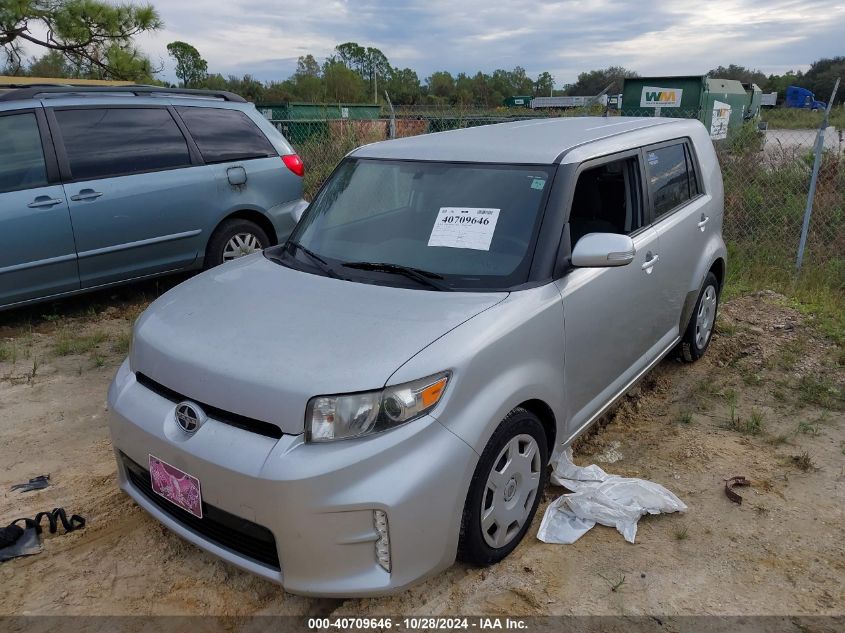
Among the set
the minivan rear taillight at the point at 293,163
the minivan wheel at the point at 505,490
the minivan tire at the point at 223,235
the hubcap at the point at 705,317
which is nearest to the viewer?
the minivan wheel at the point at 505,490

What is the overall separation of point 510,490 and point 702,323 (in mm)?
2762

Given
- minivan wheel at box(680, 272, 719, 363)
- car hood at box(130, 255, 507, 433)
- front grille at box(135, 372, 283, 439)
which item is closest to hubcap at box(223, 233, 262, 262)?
car hood at box(130, 255, 507, 433)

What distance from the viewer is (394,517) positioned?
83.9 inches

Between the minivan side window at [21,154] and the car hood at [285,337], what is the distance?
287 centimetres

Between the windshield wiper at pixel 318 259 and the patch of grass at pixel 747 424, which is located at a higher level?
the windshield wiper at pixel 318 259

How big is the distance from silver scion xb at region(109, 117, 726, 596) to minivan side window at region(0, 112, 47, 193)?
274 cm

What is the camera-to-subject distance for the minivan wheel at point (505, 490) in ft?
8.00

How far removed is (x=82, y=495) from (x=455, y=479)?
2.04m

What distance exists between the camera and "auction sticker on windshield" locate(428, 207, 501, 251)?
295 cm

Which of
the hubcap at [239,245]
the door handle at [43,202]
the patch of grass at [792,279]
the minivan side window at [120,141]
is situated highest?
the minivan side window at [120,141]

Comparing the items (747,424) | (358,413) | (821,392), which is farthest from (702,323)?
(358,413)

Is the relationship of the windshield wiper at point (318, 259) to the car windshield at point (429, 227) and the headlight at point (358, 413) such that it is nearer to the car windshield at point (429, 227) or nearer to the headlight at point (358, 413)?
the car windshield at point (429, 227)

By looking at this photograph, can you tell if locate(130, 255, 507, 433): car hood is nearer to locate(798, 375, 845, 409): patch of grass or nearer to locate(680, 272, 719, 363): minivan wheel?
locate(680, 272, 719, 363): minivan wheel

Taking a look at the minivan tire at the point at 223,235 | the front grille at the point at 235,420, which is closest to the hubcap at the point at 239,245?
the minivan tire at the point at 223,235
